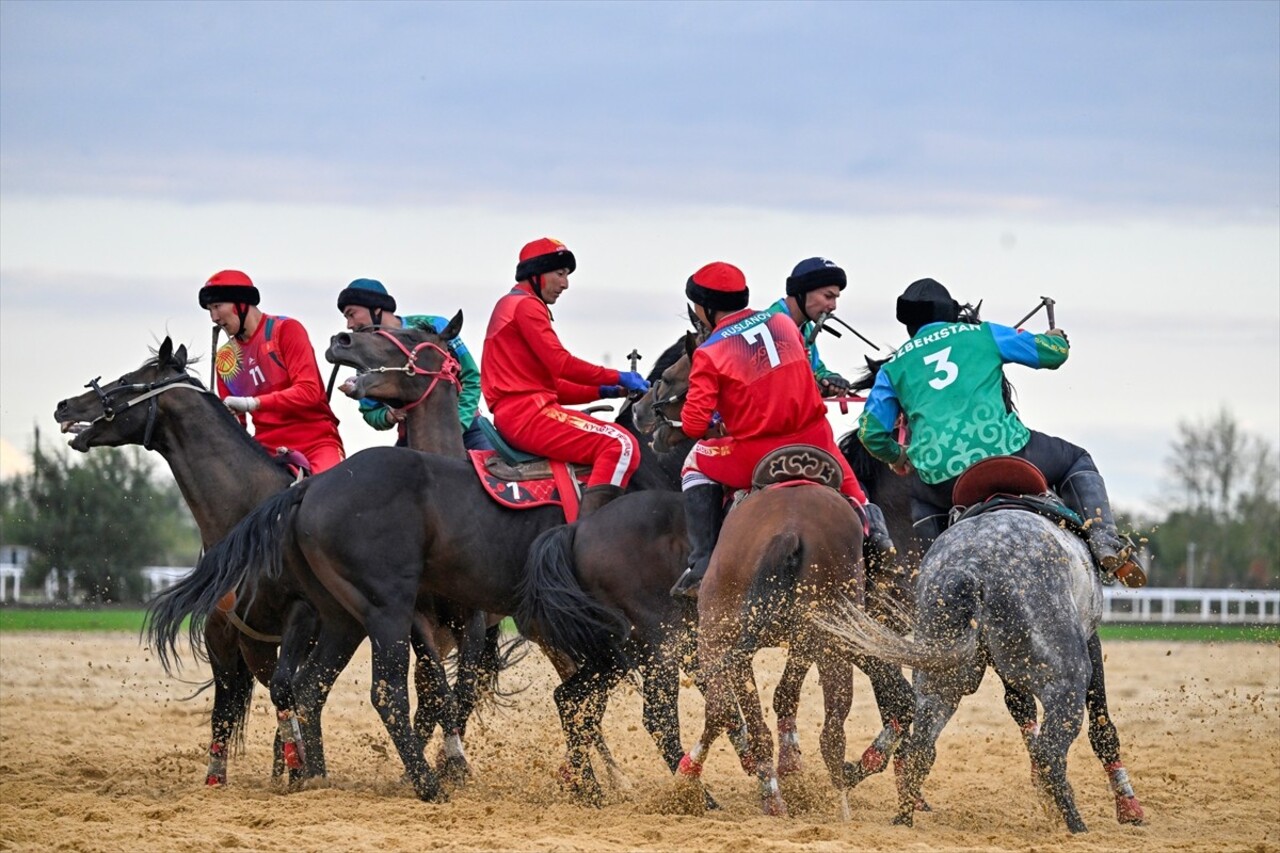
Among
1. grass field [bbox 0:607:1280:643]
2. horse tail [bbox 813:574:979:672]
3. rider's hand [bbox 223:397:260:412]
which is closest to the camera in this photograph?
horse tail [bbox 813:574:979:672]

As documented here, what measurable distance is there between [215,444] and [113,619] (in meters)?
17.7

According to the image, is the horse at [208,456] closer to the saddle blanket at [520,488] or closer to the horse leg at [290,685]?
the horse leg at [290,685]

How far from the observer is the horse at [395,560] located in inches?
324

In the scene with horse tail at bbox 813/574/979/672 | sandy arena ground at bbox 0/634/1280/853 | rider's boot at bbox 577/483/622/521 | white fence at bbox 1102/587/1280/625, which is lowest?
sandy arena ground at bbox 0/634/1280/853

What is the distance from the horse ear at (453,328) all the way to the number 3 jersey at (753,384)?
2.08 m

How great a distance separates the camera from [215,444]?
9.16 m

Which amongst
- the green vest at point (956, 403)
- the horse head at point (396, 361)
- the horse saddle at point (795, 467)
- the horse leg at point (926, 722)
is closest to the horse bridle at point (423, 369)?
the horse head at point (396, 361)

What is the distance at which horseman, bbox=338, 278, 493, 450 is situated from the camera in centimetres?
988

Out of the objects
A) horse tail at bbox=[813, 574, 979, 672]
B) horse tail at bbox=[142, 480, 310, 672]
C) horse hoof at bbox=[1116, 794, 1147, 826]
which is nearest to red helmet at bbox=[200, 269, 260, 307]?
horse tail at bbox=[142, 480, 310, 672]

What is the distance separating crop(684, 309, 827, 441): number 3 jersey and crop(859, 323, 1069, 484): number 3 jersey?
52cm

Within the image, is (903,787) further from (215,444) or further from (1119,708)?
(1119,708)

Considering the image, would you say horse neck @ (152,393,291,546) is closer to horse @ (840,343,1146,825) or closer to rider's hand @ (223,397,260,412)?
rider's hand @ (223,397,260,412)

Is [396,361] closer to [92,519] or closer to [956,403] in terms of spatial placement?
[956,403]

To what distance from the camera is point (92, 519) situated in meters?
31.1
